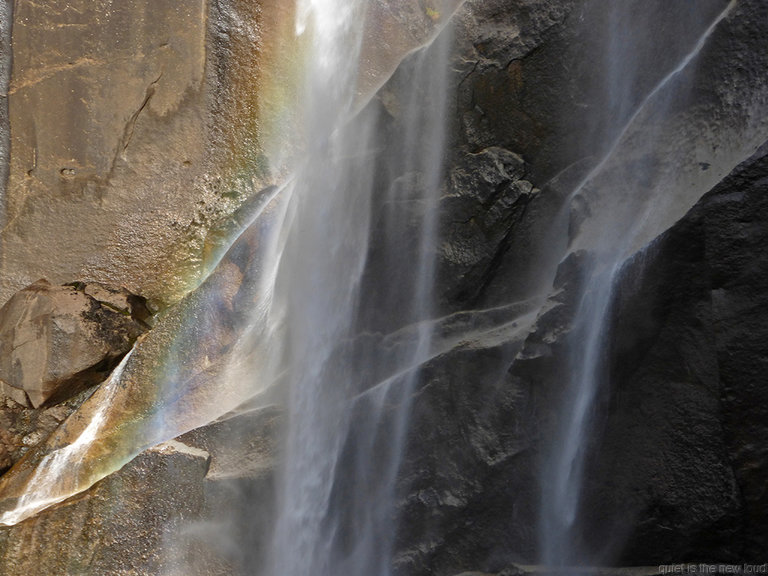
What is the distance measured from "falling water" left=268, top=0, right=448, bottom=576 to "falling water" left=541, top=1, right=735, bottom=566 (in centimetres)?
79

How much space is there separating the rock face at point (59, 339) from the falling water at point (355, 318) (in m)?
0.93

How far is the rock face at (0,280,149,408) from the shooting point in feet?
14.1

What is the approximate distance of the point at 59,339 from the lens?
432 centimetres

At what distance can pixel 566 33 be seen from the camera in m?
3.41

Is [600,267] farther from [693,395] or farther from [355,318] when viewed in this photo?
[355,318]

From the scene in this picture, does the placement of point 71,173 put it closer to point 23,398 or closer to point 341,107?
point 23,398

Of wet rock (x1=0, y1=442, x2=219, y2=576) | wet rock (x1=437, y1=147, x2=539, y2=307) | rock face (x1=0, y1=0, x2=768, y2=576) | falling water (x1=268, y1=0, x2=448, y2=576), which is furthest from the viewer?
wet rock (x1=0, y1=442, x2=219, y2=576)

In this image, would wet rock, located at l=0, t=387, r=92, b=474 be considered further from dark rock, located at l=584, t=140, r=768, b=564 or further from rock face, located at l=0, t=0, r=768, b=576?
dark rock, located at l=584, t=140, r=768, b=564

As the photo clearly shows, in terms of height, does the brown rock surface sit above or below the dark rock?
above

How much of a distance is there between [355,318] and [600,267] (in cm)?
143

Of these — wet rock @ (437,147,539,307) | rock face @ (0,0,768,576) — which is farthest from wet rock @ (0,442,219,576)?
wet rock @ (437,147,539,307)

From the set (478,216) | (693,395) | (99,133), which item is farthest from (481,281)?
(99,133)

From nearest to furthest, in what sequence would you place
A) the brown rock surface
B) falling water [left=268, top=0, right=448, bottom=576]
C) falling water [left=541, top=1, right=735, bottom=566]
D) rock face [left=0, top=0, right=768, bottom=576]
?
1. rock face [left=0, top=0, right=768, bottom=576]
2. falling water [left=541, top=1, right=735, bottom=566]
3. falling water [left=268, top=0, right=448, bottom=576]
4. the brown rock surface

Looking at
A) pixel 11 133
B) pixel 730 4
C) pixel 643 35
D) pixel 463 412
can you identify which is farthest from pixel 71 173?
pixel 730 4
